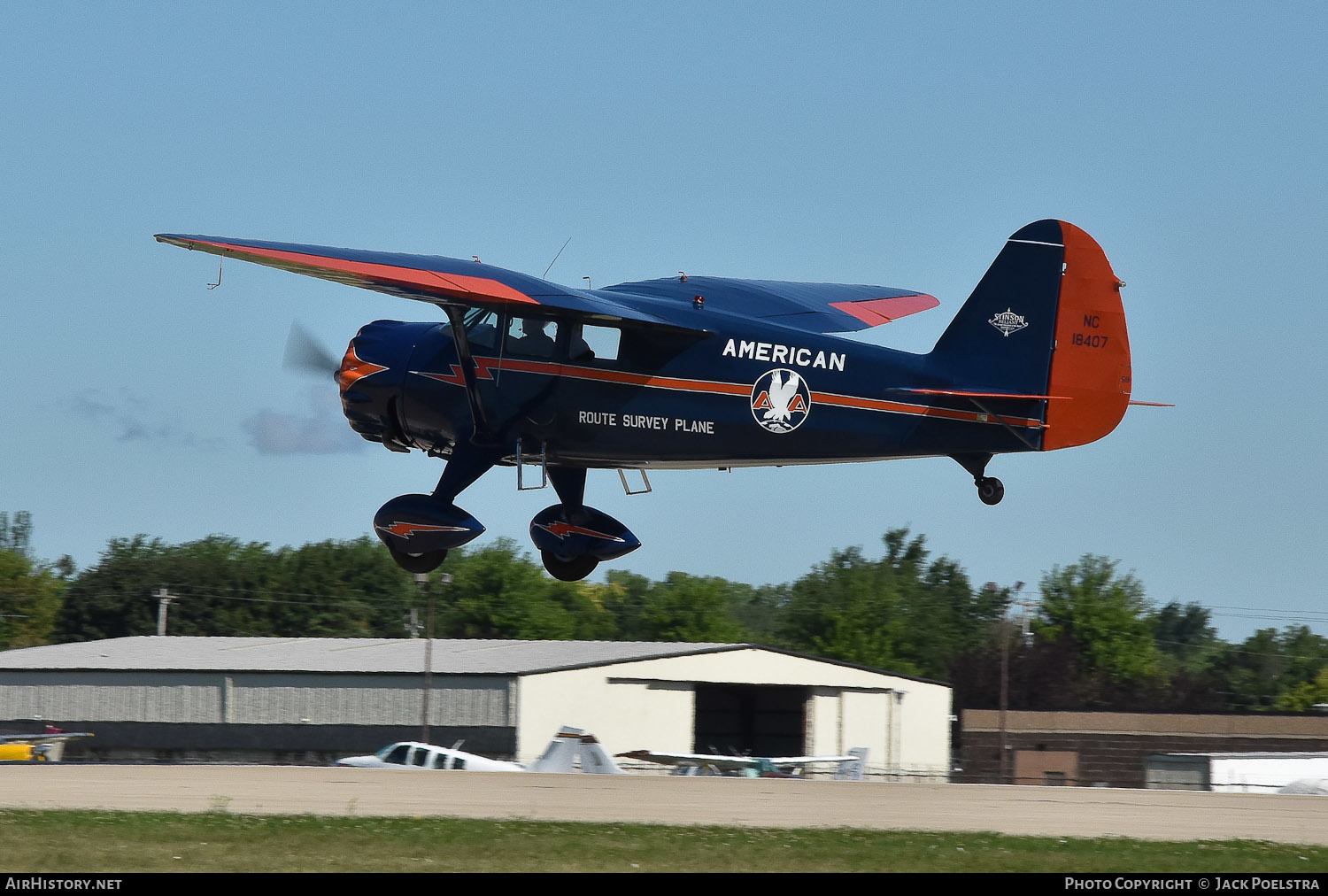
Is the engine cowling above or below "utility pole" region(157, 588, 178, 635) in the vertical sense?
above

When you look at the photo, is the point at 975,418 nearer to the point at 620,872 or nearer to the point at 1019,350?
the point at 1019,350

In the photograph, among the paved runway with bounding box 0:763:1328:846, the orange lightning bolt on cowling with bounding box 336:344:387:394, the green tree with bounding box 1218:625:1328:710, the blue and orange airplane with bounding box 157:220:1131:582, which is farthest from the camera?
the green tree with bounding box 1218:625:1328:710

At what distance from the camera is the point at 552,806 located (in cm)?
2395

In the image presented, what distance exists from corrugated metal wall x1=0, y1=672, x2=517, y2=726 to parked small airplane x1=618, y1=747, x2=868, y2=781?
528 centimetres

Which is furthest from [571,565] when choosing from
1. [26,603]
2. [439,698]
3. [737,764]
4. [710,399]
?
[26,603]

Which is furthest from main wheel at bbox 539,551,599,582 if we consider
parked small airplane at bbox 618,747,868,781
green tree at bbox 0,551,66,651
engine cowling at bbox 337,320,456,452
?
green tree at bbox 0,551,66,651

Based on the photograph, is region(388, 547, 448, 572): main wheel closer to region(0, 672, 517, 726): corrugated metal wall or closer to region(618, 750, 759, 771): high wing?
region(618, 750, 759, 771): high wing

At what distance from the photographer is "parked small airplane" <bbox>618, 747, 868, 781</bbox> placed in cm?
4522

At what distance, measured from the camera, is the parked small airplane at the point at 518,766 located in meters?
38.1

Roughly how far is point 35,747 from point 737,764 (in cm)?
2064

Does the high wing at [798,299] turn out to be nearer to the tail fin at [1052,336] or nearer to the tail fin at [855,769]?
the tail fin at [1052,336]

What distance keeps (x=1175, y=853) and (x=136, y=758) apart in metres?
42.2

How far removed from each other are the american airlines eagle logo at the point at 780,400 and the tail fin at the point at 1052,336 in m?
1.38
